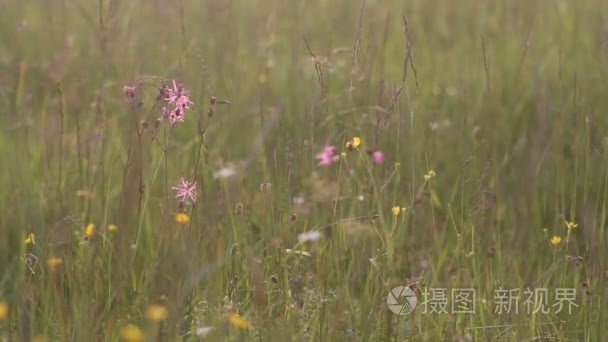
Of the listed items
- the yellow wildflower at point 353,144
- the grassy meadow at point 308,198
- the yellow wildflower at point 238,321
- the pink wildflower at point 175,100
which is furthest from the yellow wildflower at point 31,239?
the yellow wildflower at point 353,144

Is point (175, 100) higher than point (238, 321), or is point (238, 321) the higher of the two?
point (175, 100)

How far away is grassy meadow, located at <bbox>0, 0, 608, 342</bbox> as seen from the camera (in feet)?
6.03

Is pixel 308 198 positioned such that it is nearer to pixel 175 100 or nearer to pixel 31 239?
pixel 175 100

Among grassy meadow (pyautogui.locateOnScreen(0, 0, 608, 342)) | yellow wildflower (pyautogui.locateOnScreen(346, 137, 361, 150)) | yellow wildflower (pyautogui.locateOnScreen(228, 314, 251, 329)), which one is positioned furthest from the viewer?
yellow wildflower (pyautogui.locateOnScreen(346, 137, 361, 150))

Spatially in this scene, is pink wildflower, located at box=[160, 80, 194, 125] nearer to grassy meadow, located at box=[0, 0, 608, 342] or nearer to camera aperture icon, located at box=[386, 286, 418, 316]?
grassy meadow, located at box=[0, 0, 608, 342]

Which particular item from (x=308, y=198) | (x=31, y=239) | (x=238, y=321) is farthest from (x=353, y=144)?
(x=31, y=239)

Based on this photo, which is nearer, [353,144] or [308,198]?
[353,144]

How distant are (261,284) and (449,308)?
553mm

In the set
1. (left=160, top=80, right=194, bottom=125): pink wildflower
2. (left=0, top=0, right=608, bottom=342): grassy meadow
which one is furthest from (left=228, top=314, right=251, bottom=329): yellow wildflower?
(left=160, top=80, right=194, bottom=125): pink wildflower

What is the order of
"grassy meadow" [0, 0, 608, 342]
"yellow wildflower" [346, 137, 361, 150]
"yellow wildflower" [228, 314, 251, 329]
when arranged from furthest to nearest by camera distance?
"yellow wildflower" [346, 137, 361, 150]
"grassy meadow" [0, 0, 608, 342]
"yellow wildflower" [228, 314, 251, 329]

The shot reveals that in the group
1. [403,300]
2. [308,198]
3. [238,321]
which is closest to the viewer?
[238,321]

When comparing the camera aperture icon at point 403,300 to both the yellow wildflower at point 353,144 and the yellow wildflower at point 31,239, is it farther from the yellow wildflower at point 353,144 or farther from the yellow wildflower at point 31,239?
the yellow wildflower at point 31,239

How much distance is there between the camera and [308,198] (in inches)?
90.7

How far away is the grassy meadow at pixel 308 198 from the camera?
1.84m
